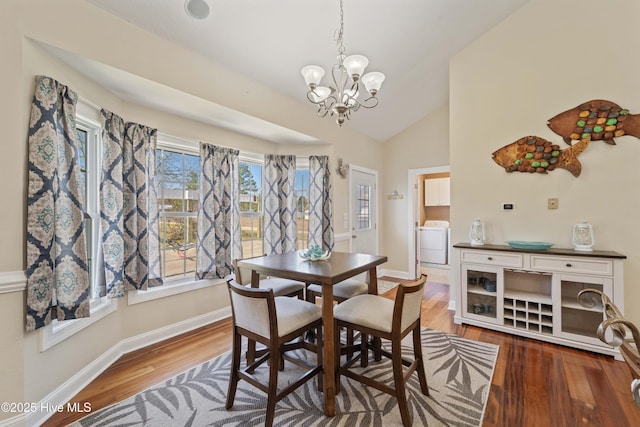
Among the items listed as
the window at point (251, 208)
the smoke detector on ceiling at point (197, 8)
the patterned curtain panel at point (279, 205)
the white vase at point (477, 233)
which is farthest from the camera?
the patterned curtain panel at point (279, 205)

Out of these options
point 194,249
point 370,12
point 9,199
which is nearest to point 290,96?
point 370,12

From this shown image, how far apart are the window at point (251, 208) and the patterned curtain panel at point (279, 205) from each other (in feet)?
0.41

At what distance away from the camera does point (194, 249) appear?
3.21 meters

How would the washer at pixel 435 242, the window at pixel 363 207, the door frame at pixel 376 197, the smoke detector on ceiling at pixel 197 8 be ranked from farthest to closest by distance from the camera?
1. the washer at pixel 435 242
2. the window at pixel 363 207
3. the door frame at pixel 376 197
4. the smoke detector on ceiling at pixel 197 8

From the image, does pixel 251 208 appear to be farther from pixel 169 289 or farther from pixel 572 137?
pixel 572 137

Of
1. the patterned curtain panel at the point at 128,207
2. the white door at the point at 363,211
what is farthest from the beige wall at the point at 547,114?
the patterned curtain panel at the point at 128,207

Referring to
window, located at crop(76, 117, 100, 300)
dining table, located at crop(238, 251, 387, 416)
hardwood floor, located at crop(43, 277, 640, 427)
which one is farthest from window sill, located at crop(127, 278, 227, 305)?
dining table, located at crop(238, 251, 387, 416)

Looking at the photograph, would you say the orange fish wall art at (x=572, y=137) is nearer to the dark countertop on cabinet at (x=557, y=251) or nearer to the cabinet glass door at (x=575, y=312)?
the dark countertop on cabinet at (x=557, y=251)

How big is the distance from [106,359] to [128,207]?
4.25ft

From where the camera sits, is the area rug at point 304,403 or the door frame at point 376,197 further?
the door frame at point 376,197

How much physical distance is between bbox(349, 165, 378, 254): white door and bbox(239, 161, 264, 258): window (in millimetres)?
1549

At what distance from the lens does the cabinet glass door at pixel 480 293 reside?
3.10 m

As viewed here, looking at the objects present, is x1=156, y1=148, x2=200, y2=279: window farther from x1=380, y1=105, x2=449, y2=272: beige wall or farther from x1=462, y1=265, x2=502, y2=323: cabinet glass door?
x1=380, y1=105, x2=449, y2=272: beige wall

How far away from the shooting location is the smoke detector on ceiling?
2.10m
